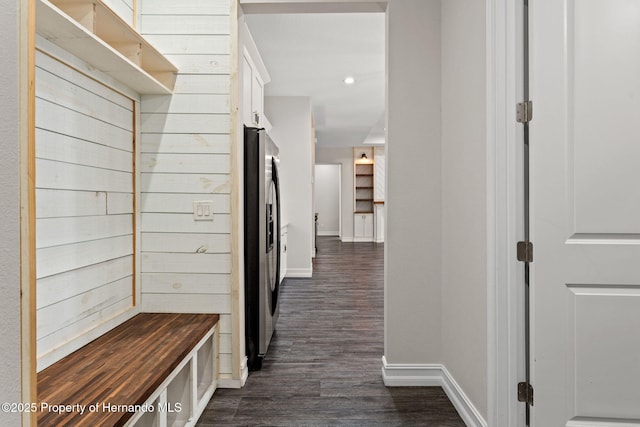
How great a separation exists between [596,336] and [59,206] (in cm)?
223

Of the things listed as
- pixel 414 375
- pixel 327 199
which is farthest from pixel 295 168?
pixel 327 199

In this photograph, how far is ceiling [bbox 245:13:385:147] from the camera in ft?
10.9

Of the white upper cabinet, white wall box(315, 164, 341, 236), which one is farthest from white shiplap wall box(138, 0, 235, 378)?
white wall box(315, 164, 341, 236)

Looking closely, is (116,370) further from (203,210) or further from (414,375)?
(414,375)

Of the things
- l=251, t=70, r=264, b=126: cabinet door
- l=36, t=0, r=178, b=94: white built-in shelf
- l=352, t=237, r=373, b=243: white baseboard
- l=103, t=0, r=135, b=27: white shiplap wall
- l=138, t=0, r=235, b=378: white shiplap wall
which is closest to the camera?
l=36, t=0, r=178, b=94: white built-in shelf

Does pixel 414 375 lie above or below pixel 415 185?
below

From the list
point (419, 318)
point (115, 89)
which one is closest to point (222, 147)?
point (115, 89)

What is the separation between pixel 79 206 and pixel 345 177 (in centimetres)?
915

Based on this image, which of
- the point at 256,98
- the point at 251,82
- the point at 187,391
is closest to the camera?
the point at 187,391

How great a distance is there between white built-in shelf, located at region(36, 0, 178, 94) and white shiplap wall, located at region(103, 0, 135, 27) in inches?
7.6

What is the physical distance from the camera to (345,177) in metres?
10.6

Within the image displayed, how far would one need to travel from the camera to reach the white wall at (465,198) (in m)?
1.76

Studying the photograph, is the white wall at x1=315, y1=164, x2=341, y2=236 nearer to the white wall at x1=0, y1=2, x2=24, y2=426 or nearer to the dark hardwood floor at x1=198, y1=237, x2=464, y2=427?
the dark hardwood floor at x1=198, y1=237, x2=464, y2=427

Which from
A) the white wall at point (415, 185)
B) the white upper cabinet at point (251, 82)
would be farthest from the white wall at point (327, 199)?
the white wall at point (415, 185)
